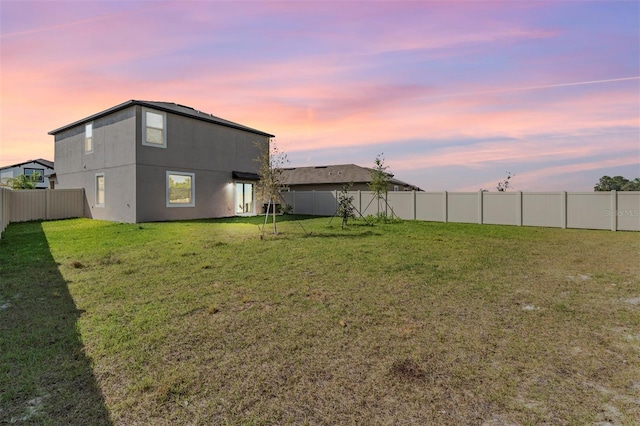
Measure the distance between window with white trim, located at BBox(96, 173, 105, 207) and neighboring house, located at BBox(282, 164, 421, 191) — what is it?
1537 centimetres

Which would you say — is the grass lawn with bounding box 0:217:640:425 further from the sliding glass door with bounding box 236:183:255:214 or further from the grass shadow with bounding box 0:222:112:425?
the sliding glass door with bounding box 236:183:255:214

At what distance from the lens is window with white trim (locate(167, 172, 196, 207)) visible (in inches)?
642

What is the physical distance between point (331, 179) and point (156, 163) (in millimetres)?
18531

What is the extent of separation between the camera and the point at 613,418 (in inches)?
85.7

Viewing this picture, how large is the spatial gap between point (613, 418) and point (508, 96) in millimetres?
12622

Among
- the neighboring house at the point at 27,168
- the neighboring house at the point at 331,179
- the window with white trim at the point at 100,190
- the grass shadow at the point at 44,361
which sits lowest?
the grass shadow at the point at 44,361

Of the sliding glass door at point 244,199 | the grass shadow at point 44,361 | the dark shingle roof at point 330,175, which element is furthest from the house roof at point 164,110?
the grass shadow at point 44,361

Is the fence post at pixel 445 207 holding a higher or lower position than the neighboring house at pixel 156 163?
lower

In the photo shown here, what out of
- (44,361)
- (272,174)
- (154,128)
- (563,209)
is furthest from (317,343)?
(563,209)

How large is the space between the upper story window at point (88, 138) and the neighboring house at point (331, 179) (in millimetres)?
15421

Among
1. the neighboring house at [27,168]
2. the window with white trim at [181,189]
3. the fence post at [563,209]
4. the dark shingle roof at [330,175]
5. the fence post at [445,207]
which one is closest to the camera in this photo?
the fence post at [563,209]

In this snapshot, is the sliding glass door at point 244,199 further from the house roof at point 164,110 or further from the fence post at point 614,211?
the fence post at point 614,211

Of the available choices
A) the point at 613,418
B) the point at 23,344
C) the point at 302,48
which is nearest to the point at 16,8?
the point at 302,48

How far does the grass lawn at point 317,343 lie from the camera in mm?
2273
